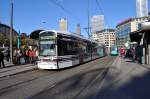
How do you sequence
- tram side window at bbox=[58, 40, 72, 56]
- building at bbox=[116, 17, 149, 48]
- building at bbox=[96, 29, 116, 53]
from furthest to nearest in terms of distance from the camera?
building at bbox=[96, 29, 116, 53]
building at bbox=[116, 17, 149, 48]
tram side window at bbox=[58, 40, 72, 56]

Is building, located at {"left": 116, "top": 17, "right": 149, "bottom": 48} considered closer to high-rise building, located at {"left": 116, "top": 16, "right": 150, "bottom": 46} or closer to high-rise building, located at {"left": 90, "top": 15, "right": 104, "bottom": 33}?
high-rise building, located at {"left": 116, "top": 16, "right": 150, "bottom": 46}

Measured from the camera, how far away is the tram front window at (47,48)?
24.1 metres

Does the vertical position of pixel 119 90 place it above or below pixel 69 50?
below

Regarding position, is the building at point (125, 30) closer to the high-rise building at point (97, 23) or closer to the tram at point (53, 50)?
the high-rise building at point (97, 23)

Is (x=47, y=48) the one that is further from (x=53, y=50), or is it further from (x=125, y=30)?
(x=125, y=30)

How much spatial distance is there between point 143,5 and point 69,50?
40.8 meters

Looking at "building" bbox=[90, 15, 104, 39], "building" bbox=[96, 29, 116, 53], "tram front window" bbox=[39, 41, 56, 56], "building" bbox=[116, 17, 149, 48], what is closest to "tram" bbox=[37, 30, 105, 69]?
"tram front window" bbox=[39, 41, 56, 56]

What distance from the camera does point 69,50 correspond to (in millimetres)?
26625

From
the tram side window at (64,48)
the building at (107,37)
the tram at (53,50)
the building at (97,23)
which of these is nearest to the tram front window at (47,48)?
the tram at (53,50)

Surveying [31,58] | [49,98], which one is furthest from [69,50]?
[49,98]

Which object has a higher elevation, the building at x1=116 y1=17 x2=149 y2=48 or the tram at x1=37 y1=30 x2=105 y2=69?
the building at x1=116 y1=17 x2=149 y2=48

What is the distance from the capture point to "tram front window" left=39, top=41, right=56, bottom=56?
947 inches

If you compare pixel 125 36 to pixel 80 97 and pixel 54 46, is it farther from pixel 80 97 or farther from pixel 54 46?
pixel 80 97

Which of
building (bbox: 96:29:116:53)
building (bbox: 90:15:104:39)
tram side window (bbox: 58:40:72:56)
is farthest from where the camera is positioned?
building (bbox: 96:29:116:53)
